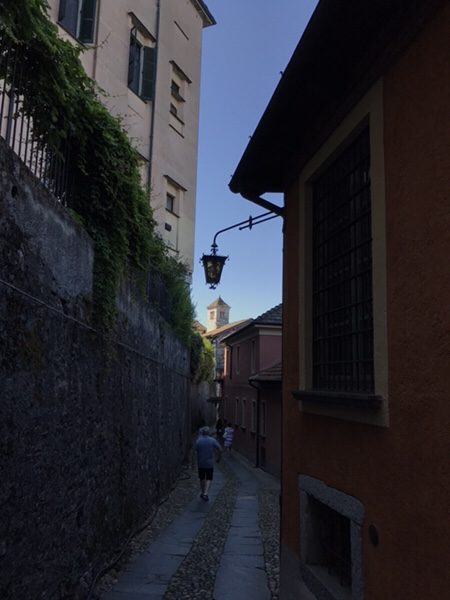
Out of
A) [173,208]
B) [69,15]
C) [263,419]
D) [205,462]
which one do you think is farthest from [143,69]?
[263,419]

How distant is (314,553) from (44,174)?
414 cm

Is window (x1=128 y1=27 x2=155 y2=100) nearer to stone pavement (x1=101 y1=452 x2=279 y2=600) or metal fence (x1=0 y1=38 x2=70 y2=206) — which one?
metal fence (x1=0 y1=38 x2=70 y2=206)

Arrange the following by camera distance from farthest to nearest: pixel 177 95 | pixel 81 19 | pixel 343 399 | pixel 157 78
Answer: pixel 177 95
pixel 157 78
pixel 81 19
pixel 343 399

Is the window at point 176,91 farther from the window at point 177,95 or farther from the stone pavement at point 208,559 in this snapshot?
the stone pavement at point 208,559

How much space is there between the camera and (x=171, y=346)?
536 inches

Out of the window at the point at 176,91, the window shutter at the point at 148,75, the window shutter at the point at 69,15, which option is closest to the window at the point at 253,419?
the window at the point at 176,91

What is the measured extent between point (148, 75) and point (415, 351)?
14.5m

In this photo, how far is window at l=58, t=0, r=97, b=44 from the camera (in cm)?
1247

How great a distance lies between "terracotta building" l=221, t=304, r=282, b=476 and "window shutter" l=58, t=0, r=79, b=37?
1179 cm

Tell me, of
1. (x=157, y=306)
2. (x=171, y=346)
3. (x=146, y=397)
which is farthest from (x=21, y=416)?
(x=171, y=346)

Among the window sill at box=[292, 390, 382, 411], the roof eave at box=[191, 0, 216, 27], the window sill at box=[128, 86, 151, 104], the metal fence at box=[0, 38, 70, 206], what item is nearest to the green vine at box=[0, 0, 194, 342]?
the metal fence at box=[0, 38, 70, 206]

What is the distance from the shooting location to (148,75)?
1545 cm

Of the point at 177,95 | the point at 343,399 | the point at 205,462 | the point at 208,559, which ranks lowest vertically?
the point at 208,559

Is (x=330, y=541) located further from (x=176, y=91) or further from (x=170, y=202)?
(x=176, y=91)
